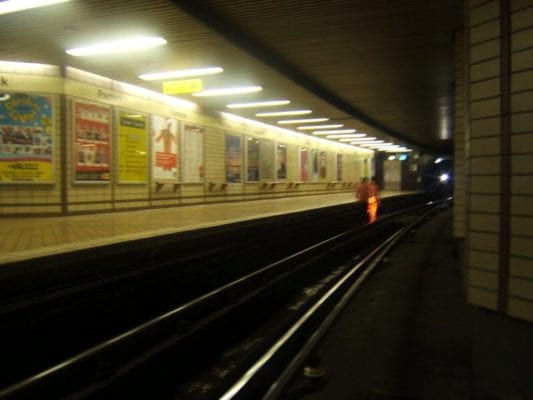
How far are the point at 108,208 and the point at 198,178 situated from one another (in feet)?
12.4

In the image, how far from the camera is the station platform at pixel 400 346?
3.49 metres

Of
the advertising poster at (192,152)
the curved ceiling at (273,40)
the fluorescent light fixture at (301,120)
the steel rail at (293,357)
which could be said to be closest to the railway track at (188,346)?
the steel rail at (293,357)

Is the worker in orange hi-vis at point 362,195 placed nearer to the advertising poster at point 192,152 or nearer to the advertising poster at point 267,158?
the advertising poster at point 267,158

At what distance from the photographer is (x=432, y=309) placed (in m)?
5.56

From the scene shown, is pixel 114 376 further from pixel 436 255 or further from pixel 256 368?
pixel 436 255

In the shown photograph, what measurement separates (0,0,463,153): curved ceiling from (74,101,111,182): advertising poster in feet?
3.17

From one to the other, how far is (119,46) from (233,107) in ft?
21.9

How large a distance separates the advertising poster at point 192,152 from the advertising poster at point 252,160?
326cm

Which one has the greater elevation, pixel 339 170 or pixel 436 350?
pixel 339 170

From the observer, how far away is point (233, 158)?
16312mm

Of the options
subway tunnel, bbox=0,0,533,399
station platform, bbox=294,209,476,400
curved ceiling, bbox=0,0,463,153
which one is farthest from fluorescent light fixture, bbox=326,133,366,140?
station platform, bbox=294,209,476,400

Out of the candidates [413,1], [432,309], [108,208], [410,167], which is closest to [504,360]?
[432,309]

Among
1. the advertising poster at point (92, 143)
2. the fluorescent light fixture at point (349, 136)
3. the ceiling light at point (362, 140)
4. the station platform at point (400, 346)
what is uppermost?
the ceiling light at point (362, 140)

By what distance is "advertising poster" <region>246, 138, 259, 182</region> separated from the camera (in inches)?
687
